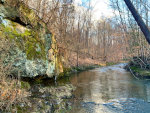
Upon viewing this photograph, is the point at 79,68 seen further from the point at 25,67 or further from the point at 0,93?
the point at 0,93

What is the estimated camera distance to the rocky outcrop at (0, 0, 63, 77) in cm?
703

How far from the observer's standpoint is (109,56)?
3422 centimetres

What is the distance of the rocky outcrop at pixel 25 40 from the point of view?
703 centimetres

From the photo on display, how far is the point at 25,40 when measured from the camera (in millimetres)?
7789

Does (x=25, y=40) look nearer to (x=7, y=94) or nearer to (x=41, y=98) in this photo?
(x=41, y=98)

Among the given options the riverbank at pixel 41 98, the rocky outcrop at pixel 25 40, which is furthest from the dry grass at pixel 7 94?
the rocky outcrop at pixel 25 40

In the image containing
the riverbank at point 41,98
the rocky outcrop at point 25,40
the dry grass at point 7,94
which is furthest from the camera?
the rocky outcrop at point 25,40

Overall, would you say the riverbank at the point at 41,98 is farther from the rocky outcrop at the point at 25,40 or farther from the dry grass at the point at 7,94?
the rocky outcrop at the point at 25,40

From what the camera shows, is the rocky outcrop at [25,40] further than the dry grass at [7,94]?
Yes

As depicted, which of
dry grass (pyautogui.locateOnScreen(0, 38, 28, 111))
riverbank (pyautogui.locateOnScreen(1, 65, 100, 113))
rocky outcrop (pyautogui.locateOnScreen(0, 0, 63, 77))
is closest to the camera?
dry grass (pyautogui.locateOnScreen(0, 38, 28, 111))

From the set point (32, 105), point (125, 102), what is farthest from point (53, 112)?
point (125, 102)

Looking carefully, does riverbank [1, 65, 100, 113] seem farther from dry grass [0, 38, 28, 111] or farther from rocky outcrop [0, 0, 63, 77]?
rocky outcrop [0, 0, 63, 77]

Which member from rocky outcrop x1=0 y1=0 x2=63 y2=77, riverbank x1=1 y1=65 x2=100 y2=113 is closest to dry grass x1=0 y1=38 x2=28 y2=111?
riverbank x1=1 y1=65 x2=100 y2=113

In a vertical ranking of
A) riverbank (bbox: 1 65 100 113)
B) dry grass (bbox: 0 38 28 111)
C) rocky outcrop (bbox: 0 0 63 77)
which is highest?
rocky outcrop (bbox: 0 0 63 77)
